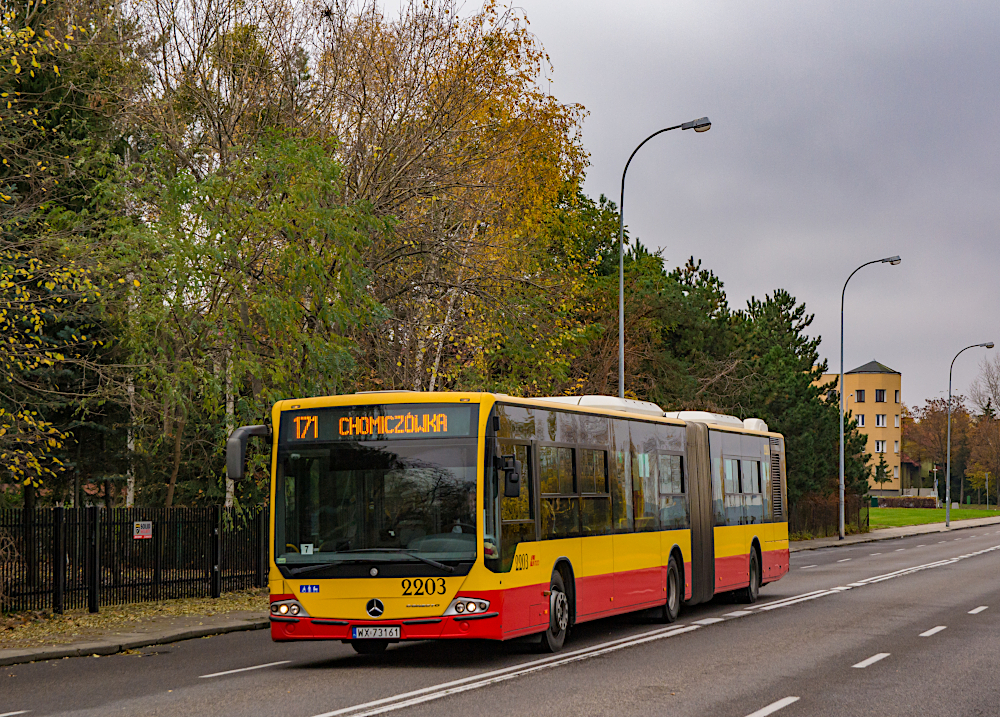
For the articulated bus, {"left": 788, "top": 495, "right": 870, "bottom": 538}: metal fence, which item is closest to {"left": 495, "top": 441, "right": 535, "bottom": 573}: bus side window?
the articulated bus

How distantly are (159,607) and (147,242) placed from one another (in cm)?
602

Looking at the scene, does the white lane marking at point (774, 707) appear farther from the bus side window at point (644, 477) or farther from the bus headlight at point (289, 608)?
the bus side window at point (644, 477)

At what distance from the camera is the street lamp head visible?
2911 cm

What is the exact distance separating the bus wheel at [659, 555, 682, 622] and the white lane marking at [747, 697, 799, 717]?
7640 millimetres

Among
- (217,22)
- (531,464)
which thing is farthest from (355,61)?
(531,464)

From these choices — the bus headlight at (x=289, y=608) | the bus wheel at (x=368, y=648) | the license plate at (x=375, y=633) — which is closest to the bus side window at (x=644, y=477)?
the bus wheel at (x=368, y=648)

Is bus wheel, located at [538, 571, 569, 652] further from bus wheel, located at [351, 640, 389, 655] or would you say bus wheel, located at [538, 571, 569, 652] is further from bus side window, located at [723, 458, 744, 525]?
bus side window, located at [723, 458, 744, 525]

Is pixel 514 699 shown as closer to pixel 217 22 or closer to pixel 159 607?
pixel 159 607

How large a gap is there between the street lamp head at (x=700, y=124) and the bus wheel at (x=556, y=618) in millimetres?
16745

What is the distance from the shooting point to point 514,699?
35.3 feet

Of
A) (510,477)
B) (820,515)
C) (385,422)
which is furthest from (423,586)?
(820,515)

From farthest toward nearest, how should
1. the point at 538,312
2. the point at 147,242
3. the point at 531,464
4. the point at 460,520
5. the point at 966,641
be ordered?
the point at 538,312 → the point at 147,242 → the point at 966,641 → the point at 531,464 → the point at 460,520

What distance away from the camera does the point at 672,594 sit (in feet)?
61.6

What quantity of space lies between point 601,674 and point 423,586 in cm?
202
